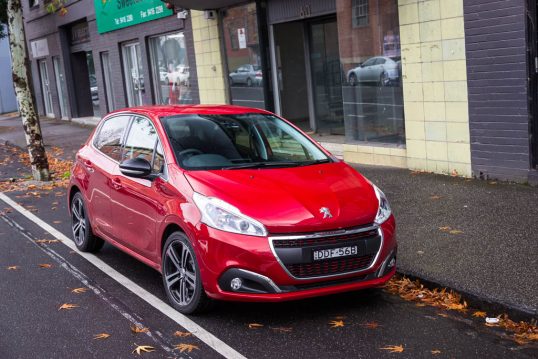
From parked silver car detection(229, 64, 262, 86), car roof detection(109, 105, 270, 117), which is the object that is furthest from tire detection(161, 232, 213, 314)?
parked silver car detection(229, 64, 262, 86)

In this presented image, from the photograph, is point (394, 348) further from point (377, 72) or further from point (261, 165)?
point (377, 72)

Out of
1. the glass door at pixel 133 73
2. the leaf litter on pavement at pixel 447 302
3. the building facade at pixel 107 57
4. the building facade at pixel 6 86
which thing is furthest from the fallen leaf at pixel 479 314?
the building facade at pixel 6 86

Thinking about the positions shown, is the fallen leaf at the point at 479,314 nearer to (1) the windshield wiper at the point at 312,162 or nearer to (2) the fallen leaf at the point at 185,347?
(1) the windshield wiper at the point at 312,162

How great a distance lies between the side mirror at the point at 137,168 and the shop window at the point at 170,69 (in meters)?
11.7

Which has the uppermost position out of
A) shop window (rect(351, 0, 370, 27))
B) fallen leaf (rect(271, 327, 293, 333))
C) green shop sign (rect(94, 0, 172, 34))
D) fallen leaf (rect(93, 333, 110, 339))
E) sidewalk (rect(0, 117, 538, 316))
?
green shop sign (rect(94, 0, 172, 34))

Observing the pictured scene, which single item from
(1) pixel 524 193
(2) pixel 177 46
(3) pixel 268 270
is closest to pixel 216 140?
(3) pixel 268 270

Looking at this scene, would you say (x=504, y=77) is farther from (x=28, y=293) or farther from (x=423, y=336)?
(x=28, y=293)

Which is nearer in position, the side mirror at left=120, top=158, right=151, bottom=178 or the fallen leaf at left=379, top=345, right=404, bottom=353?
the fallen leaf at left=379, top=345, right=404, bottom=353

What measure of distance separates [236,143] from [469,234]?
2.58 m

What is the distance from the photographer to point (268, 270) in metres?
5.18

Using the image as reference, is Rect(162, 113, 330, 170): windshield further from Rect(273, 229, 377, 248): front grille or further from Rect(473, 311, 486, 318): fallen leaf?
Rect(473, 311, 486, 318): fallen leaf

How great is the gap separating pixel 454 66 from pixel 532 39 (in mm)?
1272

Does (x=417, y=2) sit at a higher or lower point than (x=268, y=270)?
higher

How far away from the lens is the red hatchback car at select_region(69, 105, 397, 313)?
524cm
